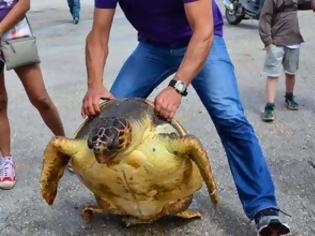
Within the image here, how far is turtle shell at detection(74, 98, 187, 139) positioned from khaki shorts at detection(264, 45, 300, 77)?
99.2 inches

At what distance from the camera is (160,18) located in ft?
9.72

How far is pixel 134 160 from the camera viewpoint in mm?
2531

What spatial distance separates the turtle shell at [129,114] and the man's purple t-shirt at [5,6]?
1.10 m

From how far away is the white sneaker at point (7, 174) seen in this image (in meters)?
3.87

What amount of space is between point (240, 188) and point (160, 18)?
97cm

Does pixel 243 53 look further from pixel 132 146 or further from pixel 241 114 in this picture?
pixel 132 146

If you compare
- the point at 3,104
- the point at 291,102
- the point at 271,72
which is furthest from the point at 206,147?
the point at 3,104

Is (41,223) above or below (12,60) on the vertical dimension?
below

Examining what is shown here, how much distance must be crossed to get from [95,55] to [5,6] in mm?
853

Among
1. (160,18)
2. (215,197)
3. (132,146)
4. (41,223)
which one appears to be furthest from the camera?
(41,223)

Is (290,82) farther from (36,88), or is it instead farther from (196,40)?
(196,40)

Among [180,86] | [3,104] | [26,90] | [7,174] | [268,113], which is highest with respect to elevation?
[180,86]

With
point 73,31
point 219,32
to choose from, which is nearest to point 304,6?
point 219,32

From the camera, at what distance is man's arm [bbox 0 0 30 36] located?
351cm
